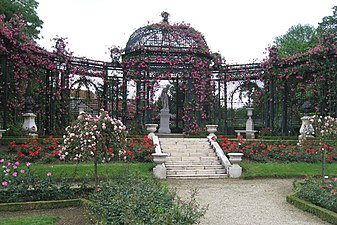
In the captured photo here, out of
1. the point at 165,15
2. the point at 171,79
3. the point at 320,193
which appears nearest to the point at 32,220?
the point at 320,193

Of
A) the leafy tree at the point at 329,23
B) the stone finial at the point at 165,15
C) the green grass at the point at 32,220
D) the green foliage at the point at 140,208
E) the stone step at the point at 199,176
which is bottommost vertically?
the stone step at the point at 199,176

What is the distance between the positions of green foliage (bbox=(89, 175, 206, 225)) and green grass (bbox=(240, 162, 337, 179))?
5.59 m

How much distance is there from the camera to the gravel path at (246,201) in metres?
5.86

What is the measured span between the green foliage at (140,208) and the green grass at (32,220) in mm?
619

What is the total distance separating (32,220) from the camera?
17.7 feet

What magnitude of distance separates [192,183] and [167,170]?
152 cm

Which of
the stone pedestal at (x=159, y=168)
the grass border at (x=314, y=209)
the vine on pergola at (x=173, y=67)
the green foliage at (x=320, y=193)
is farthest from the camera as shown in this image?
the vine on pergola at (x=173, y=67)

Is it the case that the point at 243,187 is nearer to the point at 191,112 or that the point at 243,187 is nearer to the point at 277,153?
the point at 277,153

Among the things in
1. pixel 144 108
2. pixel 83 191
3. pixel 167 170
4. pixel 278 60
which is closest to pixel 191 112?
pixel 144 108

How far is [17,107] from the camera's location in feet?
47.8

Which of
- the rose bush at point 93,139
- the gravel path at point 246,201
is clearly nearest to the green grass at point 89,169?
the gravel path at point 246,201

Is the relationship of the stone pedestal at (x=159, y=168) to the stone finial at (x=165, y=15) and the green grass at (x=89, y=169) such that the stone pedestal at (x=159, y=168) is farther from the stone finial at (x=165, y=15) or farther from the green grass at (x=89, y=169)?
the stone finial at (x=165, y=15)

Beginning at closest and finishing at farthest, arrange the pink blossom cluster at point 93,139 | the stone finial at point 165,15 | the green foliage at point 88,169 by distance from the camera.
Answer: the pink blossom cluster at point 93,139 → the green foliage at point 88,169 → the stone finial at point 165,15

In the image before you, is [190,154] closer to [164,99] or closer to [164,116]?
[164,116]
